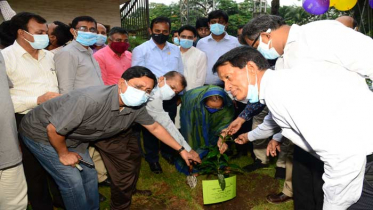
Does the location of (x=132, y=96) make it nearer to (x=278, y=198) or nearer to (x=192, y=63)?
(x=278, y=198)

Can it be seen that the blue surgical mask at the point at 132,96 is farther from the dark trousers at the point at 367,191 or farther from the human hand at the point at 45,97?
the dark trousers at the point at 367,191

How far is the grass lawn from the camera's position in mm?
2836

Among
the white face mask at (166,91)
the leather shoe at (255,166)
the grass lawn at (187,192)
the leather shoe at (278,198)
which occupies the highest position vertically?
the white face mask at (166,91)

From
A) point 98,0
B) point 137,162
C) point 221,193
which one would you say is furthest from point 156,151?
point 98,0

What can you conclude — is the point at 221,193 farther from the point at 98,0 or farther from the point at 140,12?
the point at 140,12

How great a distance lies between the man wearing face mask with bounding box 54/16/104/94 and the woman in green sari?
1105 millimetres

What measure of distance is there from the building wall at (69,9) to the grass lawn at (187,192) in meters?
A: 6.92

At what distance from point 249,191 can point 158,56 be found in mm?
2036

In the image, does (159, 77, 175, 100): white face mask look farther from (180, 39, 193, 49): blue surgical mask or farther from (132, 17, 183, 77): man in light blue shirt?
(180, 39, 193, 49): blue surgical mask

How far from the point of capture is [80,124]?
1.96 m

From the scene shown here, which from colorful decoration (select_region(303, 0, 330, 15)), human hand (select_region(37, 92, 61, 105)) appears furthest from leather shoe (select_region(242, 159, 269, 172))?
colorful decoration (select_region(303, 0, 330, 15))

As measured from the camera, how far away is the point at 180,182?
327 cm

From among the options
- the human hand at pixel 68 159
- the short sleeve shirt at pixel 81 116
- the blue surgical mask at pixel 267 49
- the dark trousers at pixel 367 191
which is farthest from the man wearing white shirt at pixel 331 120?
the human hand at pixel 68 159

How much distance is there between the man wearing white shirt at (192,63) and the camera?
3.91 metres
